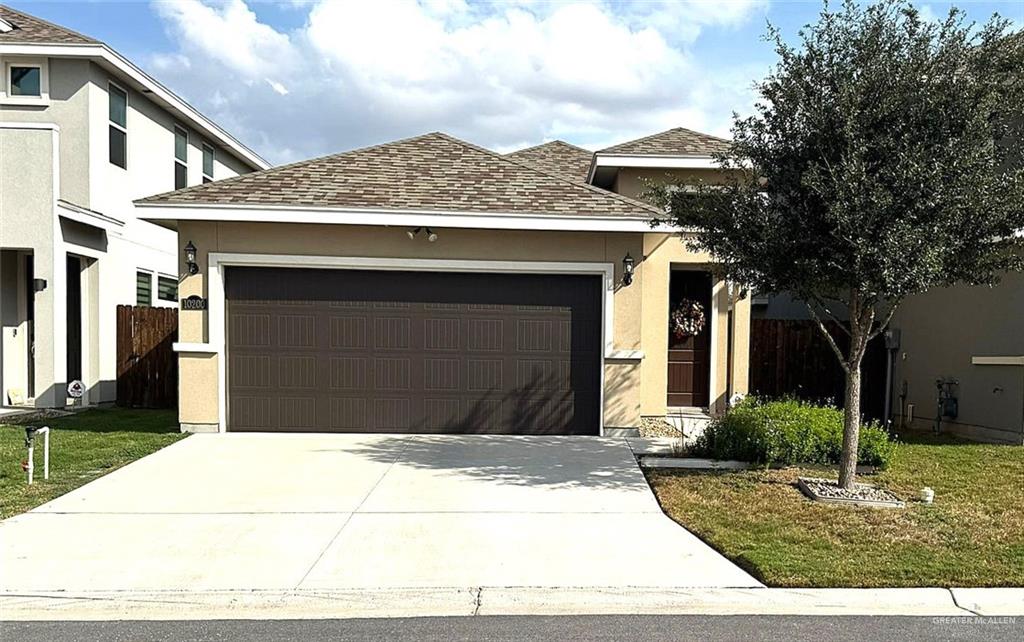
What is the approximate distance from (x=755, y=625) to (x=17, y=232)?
43.7 feet

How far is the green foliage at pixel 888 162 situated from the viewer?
6.32 meters

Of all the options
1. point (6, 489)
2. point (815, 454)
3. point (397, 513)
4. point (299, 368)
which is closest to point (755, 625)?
point (397, 513)

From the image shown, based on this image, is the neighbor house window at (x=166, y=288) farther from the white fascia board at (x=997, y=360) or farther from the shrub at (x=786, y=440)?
the white fascia board at (x=997, y=360)

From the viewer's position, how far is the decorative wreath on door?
41.9 ft

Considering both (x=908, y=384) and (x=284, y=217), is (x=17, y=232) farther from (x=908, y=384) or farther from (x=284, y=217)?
(x=908, y=384)

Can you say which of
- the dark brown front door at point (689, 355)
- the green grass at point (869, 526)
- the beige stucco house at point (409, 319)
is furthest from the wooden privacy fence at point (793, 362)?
the green grass at point (869, 526)

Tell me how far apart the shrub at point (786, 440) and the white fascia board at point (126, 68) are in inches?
497

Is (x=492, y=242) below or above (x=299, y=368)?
above

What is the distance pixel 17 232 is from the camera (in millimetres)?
12508

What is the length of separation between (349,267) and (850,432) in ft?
23.0

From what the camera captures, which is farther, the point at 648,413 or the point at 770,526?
the point at 648,413

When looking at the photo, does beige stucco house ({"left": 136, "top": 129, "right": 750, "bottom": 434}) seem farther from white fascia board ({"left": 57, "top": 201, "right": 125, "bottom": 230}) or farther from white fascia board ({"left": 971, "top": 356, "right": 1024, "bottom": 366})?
white fascia board ({"left": 971, "top": 356, "right": 1024, "bottom": 366})

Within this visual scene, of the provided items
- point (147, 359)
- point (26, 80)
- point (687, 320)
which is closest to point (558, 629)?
point (687, 320)

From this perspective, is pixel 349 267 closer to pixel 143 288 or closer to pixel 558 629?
pixel 558 629
